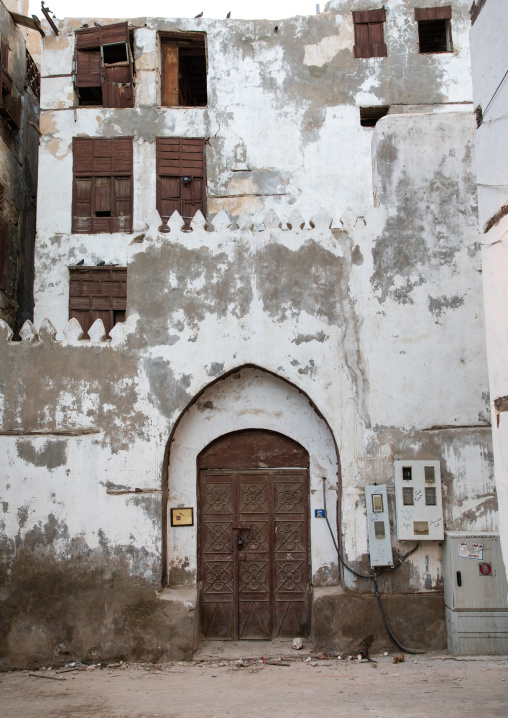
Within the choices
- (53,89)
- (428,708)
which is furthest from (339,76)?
(428,708)

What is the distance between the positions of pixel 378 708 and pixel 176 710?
5.87 ft

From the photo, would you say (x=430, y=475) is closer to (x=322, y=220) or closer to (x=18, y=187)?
(x=322, y=220)

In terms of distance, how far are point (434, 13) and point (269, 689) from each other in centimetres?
1337

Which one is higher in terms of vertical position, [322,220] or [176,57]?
[176,57]

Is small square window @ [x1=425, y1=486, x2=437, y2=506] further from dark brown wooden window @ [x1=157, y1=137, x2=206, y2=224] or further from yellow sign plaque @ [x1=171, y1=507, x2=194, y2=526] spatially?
dark brown wooden window @ [x1=157, y1=137, x2=206, y2=224]

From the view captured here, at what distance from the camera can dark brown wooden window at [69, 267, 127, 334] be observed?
13312 millimetres

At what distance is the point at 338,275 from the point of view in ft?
26.6

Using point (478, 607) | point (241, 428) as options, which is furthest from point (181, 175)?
point (478, 607)

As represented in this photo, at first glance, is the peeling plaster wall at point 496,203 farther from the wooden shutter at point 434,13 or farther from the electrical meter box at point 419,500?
the wooden shutter at point 434,13

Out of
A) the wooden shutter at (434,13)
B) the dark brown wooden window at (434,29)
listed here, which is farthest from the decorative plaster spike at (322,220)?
the wooden shutter at (434,13)

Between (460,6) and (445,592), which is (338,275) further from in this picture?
(460,6)

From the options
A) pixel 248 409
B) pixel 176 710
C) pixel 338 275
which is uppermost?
pixel 338 275

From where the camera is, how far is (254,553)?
8.14m

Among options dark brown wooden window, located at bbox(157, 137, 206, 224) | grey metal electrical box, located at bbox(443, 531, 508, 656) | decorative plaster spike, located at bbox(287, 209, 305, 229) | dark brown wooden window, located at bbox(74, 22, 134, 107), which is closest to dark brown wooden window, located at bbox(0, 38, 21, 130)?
dark brown wooden window, located at bbox(74, 22, 134, 107)
